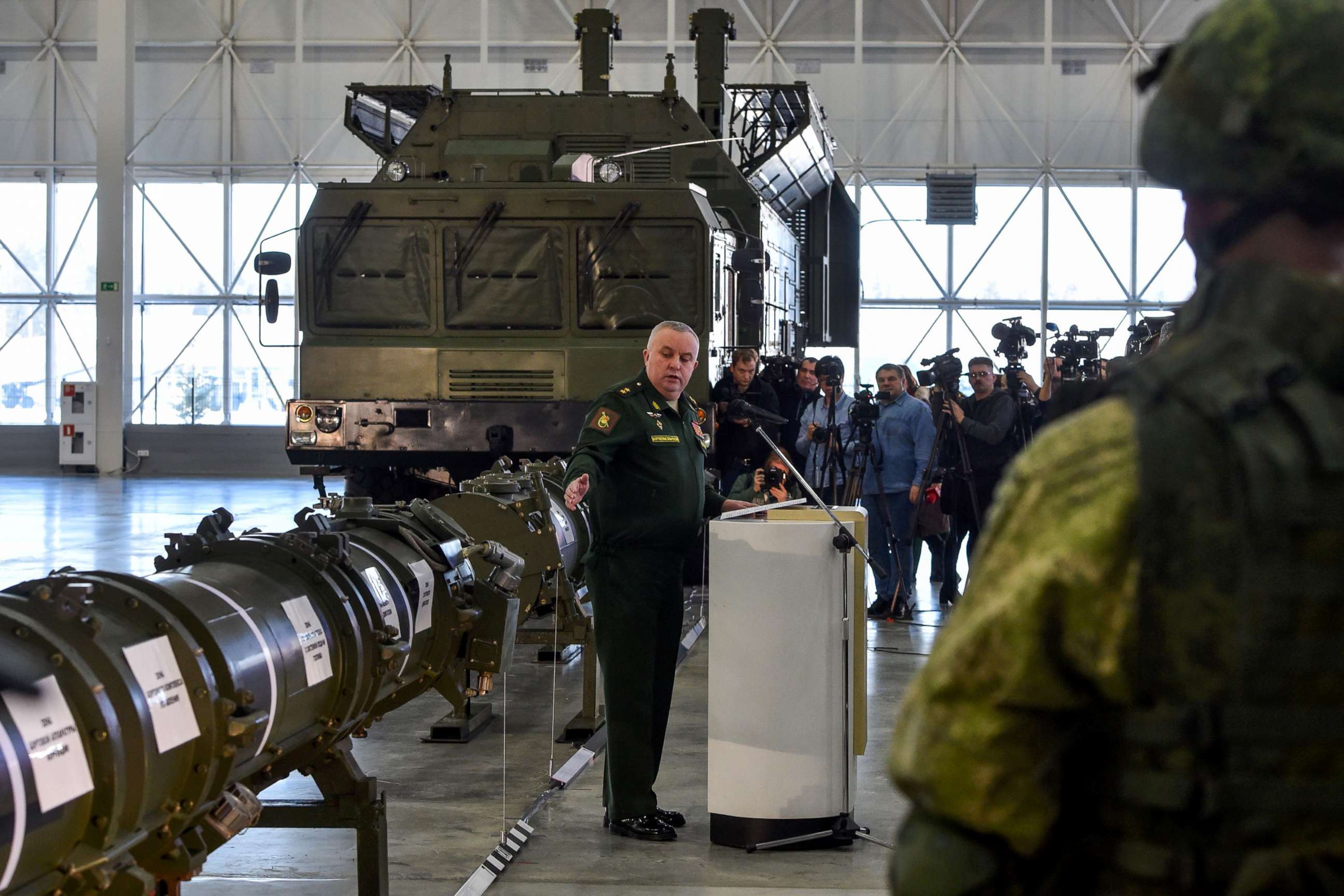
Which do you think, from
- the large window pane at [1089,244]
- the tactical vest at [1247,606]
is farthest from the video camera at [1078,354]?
the large window pane at [1089,244]

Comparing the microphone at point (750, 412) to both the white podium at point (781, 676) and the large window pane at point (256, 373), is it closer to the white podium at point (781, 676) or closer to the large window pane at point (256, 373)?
the white podium at point (781, 676)

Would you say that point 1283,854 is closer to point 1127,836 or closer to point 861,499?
point 1127,836

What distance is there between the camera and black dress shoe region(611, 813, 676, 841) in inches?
210

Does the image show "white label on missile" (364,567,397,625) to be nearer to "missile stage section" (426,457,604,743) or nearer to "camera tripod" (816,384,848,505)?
"missile stage section" (426,457,604,743)

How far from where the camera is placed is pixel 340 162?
998 inches

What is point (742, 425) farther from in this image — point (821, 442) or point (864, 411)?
point (864, 411)

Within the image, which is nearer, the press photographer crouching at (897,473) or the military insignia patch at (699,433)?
the military insignia patch at (699,433)

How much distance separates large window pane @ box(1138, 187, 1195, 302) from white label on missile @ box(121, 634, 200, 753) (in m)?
23.8

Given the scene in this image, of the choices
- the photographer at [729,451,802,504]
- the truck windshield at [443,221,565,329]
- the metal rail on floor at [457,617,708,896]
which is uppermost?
the truck windshield at [443,221,565,329]

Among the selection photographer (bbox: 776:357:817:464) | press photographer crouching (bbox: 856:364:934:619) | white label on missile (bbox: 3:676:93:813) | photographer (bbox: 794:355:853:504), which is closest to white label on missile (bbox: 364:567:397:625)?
white label on missile (bbox: 3:676:93:813)

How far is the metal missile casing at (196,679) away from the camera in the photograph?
2.68m

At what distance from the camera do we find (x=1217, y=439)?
1.37 m

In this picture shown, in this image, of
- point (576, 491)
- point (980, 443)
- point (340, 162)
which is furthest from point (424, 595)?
point (340, 162)

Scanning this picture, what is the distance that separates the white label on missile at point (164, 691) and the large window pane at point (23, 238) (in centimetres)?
2499
